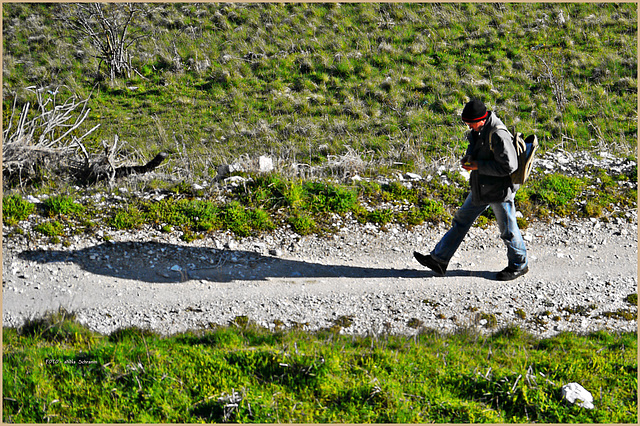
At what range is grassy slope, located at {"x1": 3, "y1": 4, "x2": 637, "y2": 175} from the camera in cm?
1098

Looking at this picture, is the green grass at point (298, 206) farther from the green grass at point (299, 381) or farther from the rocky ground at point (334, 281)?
the green grass at point (299, 381)

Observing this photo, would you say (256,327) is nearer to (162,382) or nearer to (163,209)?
(162,382)

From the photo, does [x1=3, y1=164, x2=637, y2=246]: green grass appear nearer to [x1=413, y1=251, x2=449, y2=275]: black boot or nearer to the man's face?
[x1=413, y1=251, x2=449, y2=275]: black boot

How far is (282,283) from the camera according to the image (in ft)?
21.1

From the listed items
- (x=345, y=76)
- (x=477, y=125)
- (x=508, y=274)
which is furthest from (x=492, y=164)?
(x=345, y=76)

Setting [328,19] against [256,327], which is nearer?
[256,327]

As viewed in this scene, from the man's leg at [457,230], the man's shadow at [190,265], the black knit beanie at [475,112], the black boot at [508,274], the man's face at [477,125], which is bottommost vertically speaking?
the man's shadow at [190,265]

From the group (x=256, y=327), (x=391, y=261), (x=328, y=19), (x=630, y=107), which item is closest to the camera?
(x=256, y=327)

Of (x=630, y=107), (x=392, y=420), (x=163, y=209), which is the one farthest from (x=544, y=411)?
(x=630, y=107)

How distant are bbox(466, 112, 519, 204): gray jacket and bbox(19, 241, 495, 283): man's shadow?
1.25 m

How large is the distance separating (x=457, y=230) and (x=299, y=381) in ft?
10.3

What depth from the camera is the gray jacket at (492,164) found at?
5629 mm

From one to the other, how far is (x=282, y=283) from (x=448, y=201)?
3.15 metres

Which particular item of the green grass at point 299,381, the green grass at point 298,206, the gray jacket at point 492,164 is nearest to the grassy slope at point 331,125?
the green grass at point 299,381
